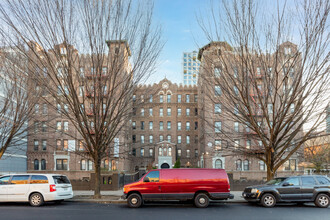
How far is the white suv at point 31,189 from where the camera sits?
14477 millimetres

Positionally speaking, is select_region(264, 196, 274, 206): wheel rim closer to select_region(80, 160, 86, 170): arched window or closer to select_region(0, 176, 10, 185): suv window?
select_region(0, 176, 10, 185): suv window

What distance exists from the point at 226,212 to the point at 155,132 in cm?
4309

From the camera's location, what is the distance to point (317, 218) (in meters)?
11.3

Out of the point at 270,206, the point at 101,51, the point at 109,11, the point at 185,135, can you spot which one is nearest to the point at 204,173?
the point at 270,206

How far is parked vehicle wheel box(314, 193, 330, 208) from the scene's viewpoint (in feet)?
47.3

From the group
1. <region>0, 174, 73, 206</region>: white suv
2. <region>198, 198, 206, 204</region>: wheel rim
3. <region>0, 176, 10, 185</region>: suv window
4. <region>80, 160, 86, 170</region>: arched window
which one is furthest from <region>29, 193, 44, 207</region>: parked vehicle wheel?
<region>80, 160, 86, 170</region>: arched window

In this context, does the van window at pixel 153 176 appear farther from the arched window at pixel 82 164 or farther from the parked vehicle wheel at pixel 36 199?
the arched window at pixel 82 164

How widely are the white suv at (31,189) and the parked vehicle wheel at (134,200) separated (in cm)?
348

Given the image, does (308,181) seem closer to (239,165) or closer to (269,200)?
(269,200)

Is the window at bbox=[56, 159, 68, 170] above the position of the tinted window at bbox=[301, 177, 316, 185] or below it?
below

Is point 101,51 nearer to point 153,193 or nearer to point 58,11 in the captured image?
point 58,11

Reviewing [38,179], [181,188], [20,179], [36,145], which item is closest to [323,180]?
[181,188]

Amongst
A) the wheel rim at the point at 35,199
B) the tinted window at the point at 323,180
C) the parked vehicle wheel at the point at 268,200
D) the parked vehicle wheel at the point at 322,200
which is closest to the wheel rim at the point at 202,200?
the parked vehicle wheel at the point at 268,200

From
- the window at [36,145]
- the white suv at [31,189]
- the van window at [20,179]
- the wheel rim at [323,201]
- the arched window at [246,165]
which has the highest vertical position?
the window at [36,145]
